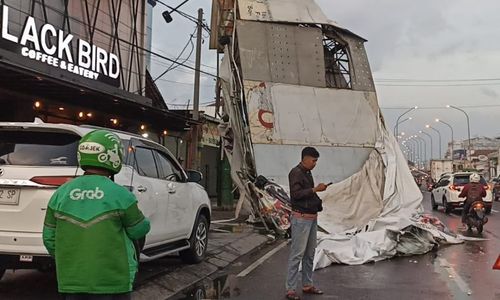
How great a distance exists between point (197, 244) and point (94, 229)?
5986 mm

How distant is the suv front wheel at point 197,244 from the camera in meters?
8.72

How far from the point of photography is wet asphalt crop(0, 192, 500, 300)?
7055 millimetres

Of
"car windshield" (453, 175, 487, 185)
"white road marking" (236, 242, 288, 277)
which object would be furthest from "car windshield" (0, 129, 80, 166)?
"car windshield" (453, 175, 487, 185)

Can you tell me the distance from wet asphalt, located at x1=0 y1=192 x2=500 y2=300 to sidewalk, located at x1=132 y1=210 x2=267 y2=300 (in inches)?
6.3

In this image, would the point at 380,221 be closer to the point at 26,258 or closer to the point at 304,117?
the point at 304,117

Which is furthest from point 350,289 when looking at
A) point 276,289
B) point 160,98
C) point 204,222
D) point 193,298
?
point 160,98

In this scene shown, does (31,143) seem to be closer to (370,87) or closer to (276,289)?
(276,289)

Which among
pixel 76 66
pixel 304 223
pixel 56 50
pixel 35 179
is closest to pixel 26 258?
pixel 35 179

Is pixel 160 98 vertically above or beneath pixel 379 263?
above

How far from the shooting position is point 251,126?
15789 mm

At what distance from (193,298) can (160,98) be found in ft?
65.1

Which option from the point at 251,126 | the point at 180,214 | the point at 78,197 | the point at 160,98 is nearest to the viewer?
the point at 78,197

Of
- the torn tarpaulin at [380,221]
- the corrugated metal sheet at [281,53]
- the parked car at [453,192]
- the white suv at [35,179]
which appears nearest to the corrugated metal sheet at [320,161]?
the torn tarpaulin at [380,221]

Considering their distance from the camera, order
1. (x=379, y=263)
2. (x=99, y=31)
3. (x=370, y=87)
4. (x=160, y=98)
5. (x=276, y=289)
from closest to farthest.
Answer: (x=276, y=289) → (x=379, y=263) → (x=370, y=87) → (x=99, y=31) → (x=160, y=98)
